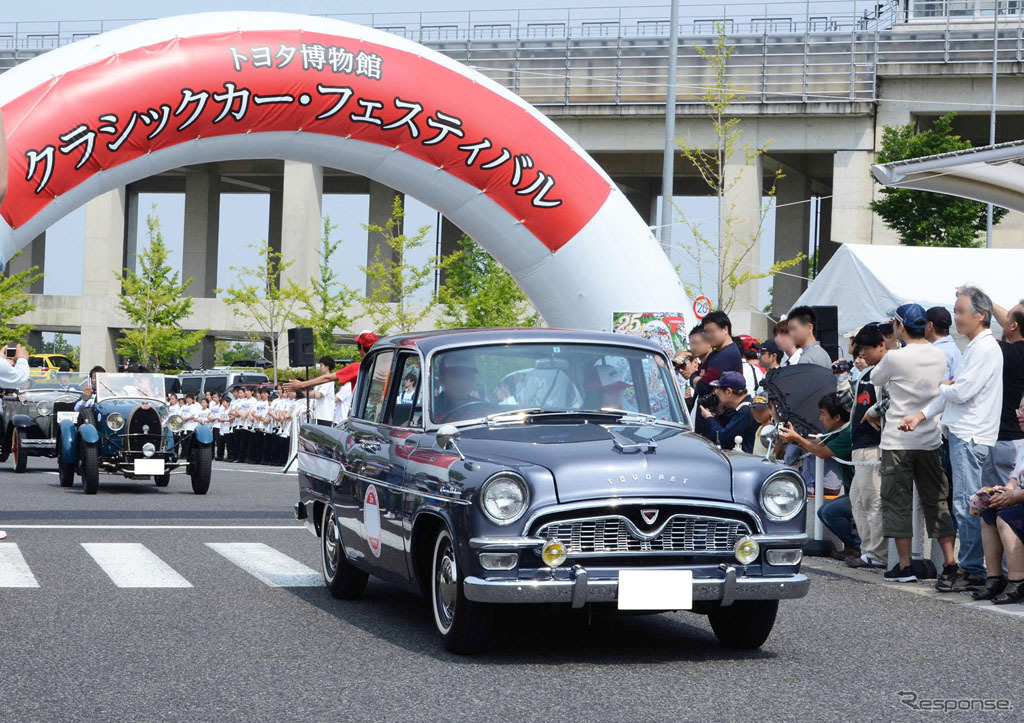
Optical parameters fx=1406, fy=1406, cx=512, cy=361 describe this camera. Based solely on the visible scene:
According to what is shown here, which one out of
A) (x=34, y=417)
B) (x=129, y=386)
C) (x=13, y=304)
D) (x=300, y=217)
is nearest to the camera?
(x=129, y=386)

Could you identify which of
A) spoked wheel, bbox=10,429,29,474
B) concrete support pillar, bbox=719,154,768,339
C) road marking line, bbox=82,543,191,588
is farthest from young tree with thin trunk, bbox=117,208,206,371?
road marking line, bbox=82,543,191,588

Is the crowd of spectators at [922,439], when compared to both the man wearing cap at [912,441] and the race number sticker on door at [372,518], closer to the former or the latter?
Result: the man wearing cap at [912,441]

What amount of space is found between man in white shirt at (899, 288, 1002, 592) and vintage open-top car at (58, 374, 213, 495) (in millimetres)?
11491

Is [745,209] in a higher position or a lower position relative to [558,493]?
higher

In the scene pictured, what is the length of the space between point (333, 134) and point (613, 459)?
969cm

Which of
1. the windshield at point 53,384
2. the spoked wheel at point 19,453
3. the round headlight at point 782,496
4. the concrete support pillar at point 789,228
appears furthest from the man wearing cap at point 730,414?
the concrete support pillar at point 789,228

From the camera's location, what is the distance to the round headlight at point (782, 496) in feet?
23.0

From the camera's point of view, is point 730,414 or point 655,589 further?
point 730,414

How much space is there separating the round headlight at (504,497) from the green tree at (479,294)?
38.3 m

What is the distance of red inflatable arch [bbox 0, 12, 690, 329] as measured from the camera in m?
14.1

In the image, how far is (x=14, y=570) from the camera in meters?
10.2

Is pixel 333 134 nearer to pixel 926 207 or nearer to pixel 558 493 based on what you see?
pixel 558 493

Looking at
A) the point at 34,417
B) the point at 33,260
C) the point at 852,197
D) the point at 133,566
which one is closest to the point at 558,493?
the point at 133,566

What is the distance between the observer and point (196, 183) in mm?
64000
